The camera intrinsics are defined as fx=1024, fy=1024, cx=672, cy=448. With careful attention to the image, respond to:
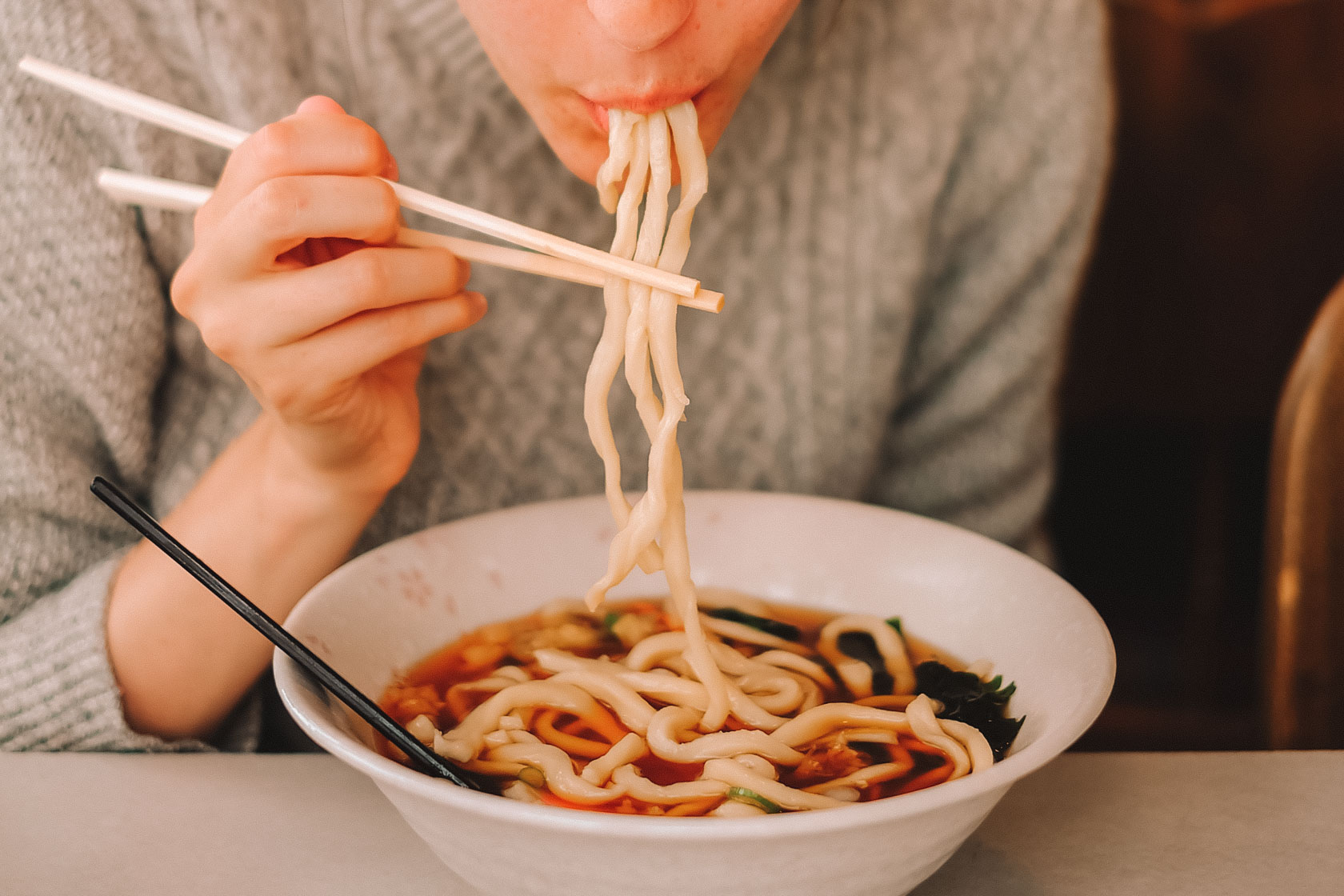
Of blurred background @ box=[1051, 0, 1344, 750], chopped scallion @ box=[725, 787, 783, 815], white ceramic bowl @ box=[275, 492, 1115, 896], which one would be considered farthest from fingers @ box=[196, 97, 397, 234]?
blurred background @ box=[1051, 0, 1344, 750]

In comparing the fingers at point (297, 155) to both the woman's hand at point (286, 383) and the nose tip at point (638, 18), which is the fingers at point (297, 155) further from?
the nose tip at point (638, 18)

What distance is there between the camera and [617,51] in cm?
85

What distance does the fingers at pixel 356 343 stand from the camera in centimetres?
93

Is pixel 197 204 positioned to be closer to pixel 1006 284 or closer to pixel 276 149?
pixel 276 149

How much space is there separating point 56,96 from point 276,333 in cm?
57

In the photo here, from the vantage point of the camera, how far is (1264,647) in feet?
4.33

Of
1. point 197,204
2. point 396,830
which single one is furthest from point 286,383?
point 396,830

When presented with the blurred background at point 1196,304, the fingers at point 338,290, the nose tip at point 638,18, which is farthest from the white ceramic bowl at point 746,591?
the blurred background at point 1196,304

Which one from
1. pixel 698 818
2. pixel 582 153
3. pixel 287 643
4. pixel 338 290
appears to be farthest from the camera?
pixel 582 153

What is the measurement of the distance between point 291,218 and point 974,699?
2.35 ft

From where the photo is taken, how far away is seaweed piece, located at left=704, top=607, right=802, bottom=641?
3.55 feet

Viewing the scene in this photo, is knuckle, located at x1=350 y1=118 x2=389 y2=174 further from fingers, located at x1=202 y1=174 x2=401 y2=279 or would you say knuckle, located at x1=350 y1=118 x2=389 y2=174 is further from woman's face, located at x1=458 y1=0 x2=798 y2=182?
woman's face, located at x1=458 y1=0 x2=798 y2=182

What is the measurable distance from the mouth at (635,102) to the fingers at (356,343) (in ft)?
0.77

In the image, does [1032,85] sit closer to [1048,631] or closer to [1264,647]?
[1264,647]
